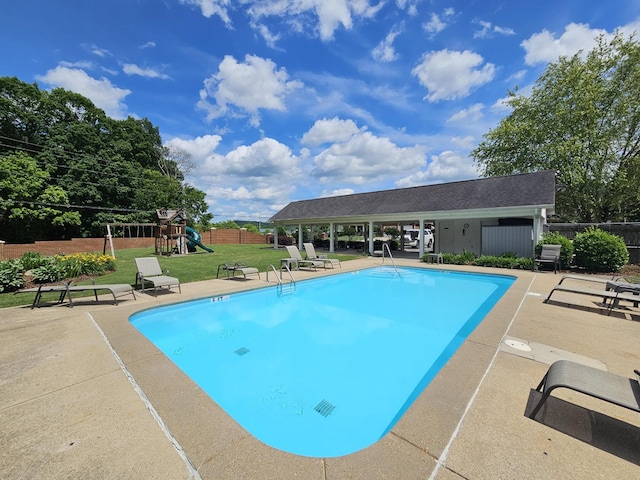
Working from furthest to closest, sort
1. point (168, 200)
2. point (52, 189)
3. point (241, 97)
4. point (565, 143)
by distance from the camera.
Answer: point (168, 200) < point (52, 189) < point (565, 143) < point (241, 97)

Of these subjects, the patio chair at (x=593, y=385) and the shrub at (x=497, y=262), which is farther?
the shrub at (x=497, y=262)

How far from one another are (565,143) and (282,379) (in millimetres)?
27968

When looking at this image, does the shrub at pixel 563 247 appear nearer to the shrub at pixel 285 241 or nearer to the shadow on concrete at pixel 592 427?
the shadow on concrete at pixel 592 427

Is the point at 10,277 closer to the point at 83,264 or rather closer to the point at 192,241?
the point at 83,264

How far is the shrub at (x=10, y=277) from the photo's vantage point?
798cm

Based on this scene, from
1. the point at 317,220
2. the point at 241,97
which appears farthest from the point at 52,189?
the point at 317,220

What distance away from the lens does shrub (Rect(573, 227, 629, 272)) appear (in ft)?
37.9

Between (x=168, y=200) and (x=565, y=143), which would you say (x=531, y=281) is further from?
(x=168, y=200)

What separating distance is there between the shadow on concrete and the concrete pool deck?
0.04 feet

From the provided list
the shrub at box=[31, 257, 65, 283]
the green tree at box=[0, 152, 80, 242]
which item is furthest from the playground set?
the shrub at box=[31, 257, 65, 283]

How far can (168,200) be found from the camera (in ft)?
113

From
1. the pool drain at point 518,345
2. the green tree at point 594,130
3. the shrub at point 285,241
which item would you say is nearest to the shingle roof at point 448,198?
the shrub at point 285,241

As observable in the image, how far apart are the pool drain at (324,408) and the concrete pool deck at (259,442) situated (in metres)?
1.30

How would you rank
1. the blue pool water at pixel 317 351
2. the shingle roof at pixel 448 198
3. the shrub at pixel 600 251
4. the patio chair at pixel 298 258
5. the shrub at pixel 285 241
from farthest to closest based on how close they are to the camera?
1. the shrub at pixel 285 241
2. the shingle roof at pixel 448 198
3. the patio chair at pixel 298 258
4. the shrub at pixel 600 251
5. the blue pool water at pixel 317 351
